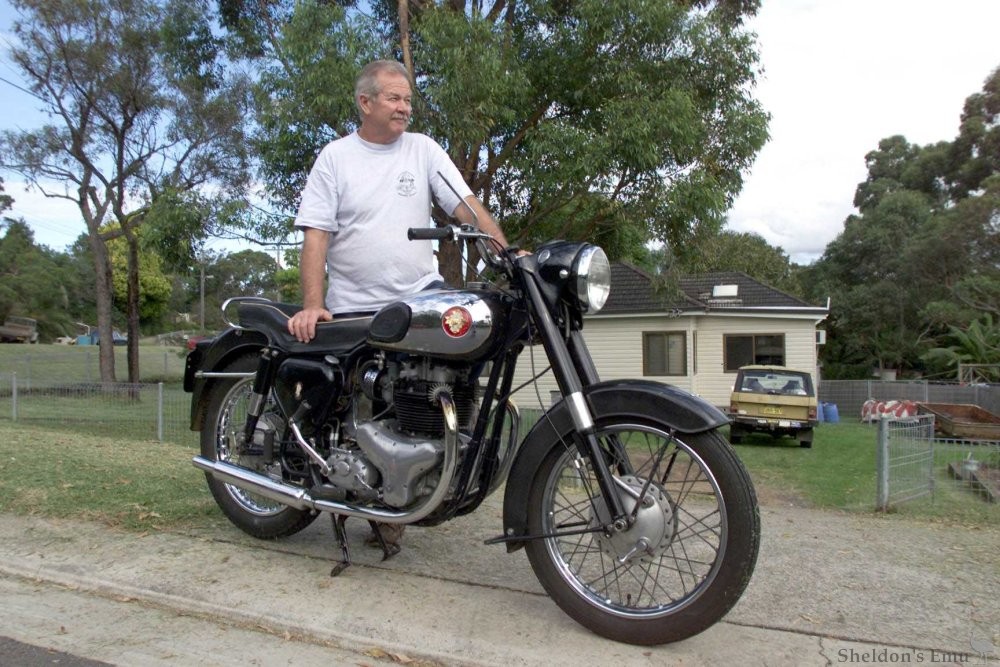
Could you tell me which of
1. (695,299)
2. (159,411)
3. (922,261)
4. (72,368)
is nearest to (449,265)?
(159,411)

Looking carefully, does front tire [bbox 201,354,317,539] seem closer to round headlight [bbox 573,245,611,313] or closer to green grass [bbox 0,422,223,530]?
green grass [bbox 0,422,223,530]

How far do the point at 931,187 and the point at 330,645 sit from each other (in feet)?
164

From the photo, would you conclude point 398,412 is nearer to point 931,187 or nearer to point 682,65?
point 682,65

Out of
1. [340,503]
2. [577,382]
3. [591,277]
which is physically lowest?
[340,503]

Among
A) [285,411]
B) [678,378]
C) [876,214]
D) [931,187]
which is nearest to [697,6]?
[678,378]

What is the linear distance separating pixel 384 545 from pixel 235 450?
939 mm

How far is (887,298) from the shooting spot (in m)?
40.8

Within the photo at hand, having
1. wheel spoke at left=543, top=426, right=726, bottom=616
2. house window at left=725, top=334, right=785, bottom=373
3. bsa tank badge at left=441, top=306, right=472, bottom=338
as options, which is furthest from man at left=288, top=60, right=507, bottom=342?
house window at left=725, top=334, right=785, bottom=373

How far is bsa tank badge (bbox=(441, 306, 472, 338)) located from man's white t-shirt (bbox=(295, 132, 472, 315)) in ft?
2.05

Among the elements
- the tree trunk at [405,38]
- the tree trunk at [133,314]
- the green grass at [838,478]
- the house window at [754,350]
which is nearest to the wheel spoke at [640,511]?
the green grass at [838,478]

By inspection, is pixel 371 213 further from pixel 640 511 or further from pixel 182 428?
pixel 182 428

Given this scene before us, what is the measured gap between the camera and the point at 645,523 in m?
2.75

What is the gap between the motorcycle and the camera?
2.71 metres

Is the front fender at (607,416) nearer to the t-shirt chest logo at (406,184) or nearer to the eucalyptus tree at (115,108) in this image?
the t-shirt chest logo at (406,184)
